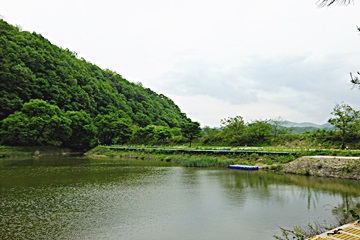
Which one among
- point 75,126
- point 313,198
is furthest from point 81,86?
point 313,198

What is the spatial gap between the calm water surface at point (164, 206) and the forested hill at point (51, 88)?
117ft

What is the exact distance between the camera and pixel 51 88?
61188mm

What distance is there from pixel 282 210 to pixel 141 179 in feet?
36.2

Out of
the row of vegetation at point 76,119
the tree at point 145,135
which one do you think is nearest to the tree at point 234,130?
the row of vegetation at point 76,119

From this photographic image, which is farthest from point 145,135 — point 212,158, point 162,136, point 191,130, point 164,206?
point 164,206

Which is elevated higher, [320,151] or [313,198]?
[320,151]

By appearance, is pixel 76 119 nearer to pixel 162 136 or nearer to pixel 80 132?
pixel 80 132

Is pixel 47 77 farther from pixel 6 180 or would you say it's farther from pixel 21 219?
pixel 21 219

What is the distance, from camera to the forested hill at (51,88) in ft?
175

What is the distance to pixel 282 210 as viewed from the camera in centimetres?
1191

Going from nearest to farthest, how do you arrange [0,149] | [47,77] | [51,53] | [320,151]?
[320,151] < [0,149] < [47,77] < [51,53]

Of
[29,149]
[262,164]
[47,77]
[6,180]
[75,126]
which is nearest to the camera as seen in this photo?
[6,180]

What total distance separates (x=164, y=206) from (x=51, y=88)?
56335mm

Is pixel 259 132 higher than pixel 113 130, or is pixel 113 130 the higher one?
pixel 113 130
